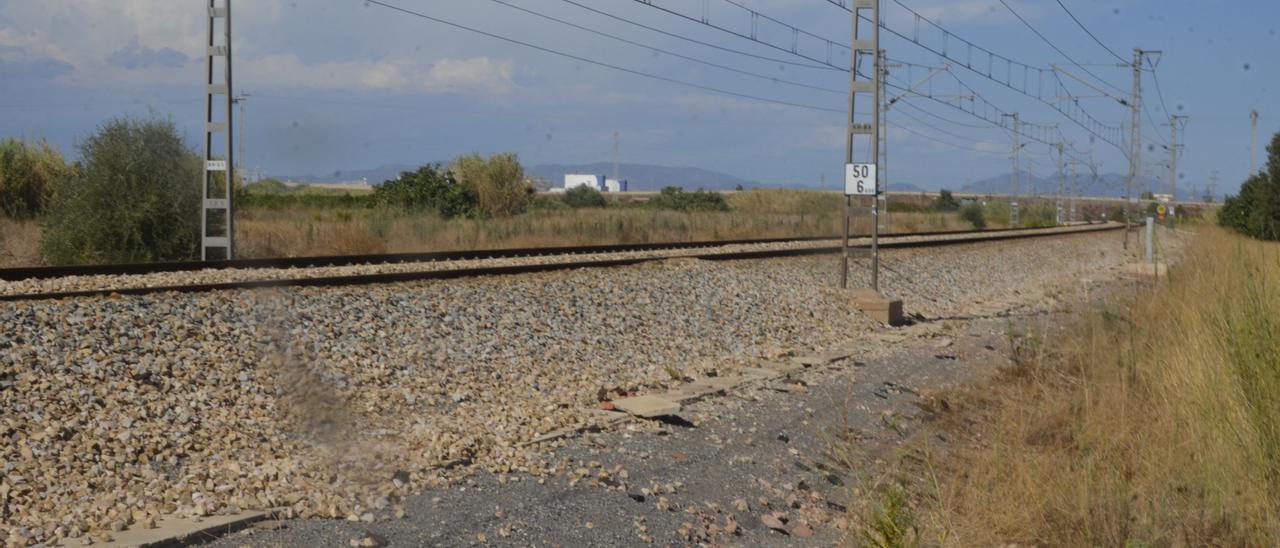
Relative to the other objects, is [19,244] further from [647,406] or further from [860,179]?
[647,406]

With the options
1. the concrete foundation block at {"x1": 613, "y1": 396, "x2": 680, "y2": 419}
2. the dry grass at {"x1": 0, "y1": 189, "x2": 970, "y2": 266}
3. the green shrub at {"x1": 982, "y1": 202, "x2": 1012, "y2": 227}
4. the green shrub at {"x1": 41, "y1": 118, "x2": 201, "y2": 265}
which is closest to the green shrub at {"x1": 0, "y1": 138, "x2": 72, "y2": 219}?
the dry grass at {"x1": 0, "y1": 189, "x2": 970, "y2": 266}

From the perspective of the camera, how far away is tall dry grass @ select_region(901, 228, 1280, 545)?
7.10 meters

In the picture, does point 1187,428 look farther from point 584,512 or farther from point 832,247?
point 832,247

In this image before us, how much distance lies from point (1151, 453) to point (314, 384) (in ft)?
22.5

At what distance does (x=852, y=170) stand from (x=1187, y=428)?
12.7 metres

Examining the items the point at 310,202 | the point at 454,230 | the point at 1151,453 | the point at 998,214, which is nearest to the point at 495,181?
the point at 310,202

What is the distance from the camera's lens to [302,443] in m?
8.89

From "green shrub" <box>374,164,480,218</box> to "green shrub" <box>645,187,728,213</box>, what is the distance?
1149 inches

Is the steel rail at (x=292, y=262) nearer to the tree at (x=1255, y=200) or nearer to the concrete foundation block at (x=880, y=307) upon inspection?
the concrete foundation block at (x=880, y=307)

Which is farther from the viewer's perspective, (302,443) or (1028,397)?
(1028,397)

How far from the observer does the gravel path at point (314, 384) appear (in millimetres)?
7605

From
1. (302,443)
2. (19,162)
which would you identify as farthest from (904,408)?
(19,162)

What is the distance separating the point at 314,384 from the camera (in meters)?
10.2

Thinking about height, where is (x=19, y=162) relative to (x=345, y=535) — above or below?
above
